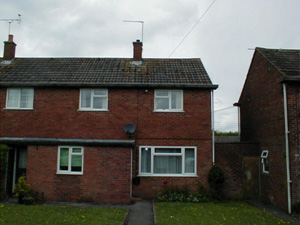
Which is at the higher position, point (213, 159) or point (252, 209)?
point (213, 159)

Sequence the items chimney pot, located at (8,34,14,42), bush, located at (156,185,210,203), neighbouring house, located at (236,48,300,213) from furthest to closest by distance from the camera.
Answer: chimney pot, located at (8,34,14,42)
bush, located at (156,185,210,203)
neighbouring house, located at (236,48,300,213)

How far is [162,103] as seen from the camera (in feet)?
42.0

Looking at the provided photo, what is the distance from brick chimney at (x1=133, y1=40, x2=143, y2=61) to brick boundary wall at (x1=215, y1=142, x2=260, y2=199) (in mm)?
6261

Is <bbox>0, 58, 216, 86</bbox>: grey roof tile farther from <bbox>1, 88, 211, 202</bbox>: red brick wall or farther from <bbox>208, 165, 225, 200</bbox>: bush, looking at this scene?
<bbox>208, 165, 225, 200</bbox>: bush

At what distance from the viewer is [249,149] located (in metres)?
12.8

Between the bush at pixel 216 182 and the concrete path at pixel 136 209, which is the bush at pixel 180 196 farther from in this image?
the concrete path at pixel 136 209

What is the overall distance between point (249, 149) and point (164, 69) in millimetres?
5664

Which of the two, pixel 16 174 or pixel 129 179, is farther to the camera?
pixel 16 174

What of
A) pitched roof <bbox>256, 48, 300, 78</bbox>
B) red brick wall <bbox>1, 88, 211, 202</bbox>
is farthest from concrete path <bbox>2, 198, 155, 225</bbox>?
pitched roof <bbox>256, 48, 300, 78</bbox>

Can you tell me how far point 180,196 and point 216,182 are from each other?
1.62 metres

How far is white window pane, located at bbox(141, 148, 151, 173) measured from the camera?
40.4 ft

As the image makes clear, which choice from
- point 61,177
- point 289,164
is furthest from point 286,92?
point 61,177

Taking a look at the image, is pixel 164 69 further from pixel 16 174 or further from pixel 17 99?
pixel 16 174

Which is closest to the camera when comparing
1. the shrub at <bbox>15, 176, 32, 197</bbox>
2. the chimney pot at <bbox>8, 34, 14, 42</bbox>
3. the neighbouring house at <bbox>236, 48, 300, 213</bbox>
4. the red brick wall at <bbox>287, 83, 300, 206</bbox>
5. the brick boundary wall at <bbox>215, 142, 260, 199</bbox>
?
the red brick wall at <bbox>287, 83, 300, 206</bbox>
